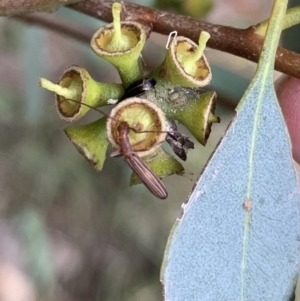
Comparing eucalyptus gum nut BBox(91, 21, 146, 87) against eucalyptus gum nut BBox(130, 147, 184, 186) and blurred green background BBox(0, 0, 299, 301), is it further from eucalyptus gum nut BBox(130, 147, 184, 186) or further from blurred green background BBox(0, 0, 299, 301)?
blurred green background BBox(0, 0, 299, 301)

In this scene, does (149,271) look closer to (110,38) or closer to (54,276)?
(54,276)

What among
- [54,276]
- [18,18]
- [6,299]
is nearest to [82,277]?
[54,276]

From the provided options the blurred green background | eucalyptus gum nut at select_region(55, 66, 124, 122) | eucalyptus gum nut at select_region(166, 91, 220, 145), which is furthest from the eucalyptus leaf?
the blurred green background

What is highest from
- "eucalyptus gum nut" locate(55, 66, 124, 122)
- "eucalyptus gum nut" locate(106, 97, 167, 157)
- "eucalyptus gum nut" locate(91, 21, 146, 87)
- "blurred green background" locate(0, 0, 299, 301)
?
"eucalyptus gum nut" locate(91, 21, 146, 87)

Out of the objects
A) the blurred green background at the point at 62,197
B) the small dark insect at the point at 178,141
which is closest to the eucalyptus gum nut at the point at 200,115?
the small dark insect at the point at 178,141

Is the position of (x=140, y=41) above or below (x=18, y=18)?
above

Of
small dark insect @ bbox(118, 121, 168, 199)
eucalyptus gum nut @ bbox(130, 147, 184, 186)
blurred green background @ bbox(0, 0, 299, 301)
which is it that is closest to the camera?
small dark insect @ bbox(118, 121, 168, 199)
